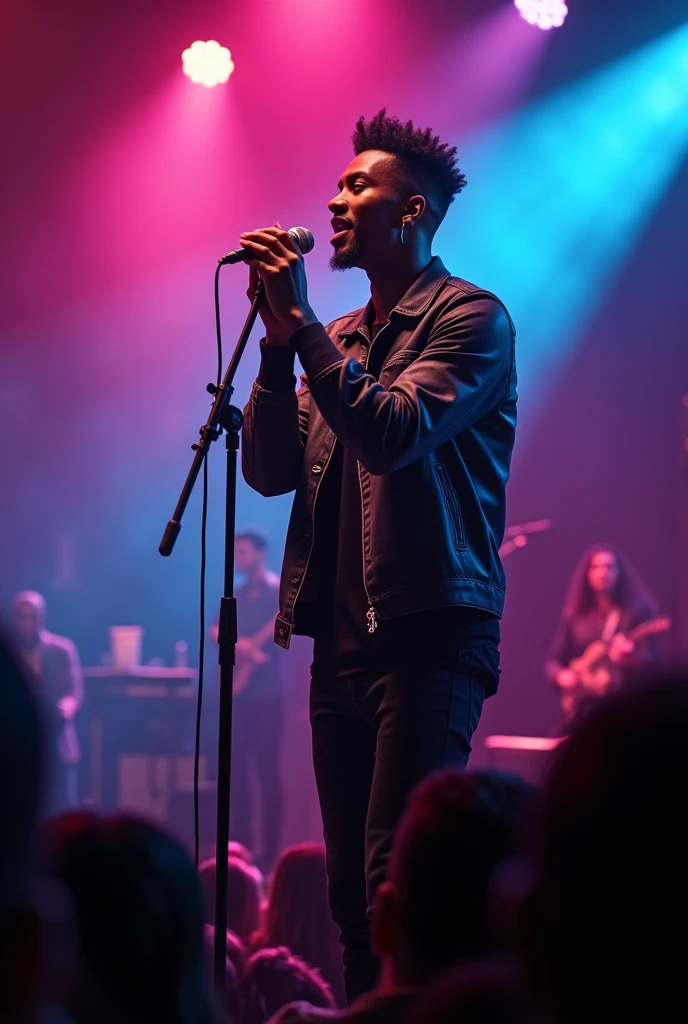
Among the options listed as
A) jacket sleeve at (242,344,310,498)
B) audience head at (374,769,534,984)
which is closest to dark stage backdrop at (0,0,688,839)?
jacket sleeve at (242,344,310,498)

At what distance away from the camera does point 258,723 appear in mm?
8164

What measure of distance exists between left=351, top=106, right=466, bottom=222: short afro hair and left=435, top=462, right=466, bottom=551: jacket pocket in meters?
0.72

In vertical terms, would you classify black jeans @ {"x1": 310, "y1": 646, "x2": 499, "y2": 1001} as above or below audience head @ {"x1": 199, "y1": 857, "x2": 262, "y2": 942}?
above

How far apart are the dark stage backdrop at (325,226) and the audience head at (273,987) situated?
5.98 metres

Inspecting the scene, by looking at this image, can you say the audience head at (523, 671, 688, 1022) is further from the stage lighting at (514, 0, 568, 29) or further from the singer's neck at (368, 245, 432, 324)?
the stage lighting at (514, 0, 568, 29)

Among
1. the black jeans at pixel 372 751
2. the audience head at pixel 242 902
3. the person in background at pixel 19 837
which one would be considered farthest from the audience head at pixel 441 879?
the audience head at pixel 242 902

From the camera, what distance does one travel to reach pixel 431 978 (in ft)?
4.16

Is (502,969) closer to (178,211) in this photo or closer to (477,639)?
(477,639)

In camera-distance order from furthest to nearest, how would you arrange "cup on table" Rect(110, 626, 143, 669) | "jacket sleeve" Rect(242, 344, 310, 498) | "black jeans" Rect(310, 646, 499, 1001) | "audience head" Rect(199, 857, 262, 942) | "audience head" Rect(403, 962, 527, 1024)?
"cup on table" Rect(110, 626, 143, 669)
"audience head" Rect(199, 857, 262, 942)
"jacket sleeve" Rect(242, 344, 310, 498)
"black jeans" Rect(310, 646, 499, 1001)
"audience head" Rect(403, 962, 527, 1024)

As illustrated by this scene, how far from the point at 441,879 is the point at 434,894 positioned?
19mm

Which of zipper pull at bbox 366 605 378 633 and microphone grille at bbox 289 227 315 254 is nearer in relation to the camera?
zipper pull at bbox 366 605 378 633

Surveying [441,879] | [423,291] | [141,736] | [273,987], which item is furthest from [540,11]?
[441,879]

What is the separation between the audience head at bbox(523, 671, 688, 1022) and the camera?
0.64 metres

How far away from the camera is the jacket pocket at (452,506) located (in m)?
2.45
